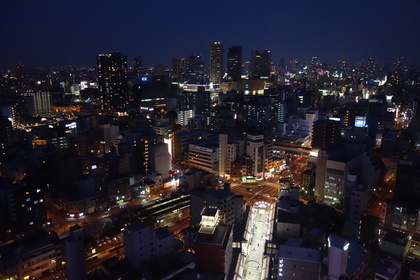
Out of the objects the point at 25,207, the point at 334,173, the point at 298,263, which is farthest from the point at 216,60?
the point at 298,263

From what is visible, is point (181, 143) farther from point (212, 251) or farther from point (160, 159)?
point (212, 251)

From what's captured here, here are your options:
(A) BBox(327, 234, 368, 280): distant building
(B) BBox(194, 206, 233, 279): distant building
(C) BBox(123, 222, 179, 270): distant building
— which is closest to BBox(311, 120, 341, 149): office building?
(A) BBox(327, 234, 368, 280): distant building

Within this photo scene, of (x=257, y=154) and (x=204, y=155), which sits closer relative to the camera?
(x=257, y=154)

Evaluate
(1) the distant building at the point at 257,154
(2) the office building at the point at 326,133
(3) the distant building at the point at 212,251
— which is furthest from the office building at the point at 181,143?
(3) the distant building at the point at 212,251

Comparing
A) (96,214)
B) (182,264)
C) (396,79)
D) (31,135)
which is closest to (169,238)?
(182,264)

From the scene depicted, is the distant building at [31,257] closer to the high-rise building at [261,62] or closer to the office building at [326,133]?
the office building at [326,133]

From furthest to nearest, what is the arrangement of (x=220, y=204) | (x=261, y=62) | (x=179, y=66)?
(x=179, y=66) < (x=261, y=62) < (x=220, y=204)

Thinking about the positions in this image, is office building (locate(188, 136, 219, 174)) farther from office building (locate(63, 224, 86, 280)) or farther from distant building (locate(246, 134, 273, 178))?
office building (locate(63, 224, 86, 280))
